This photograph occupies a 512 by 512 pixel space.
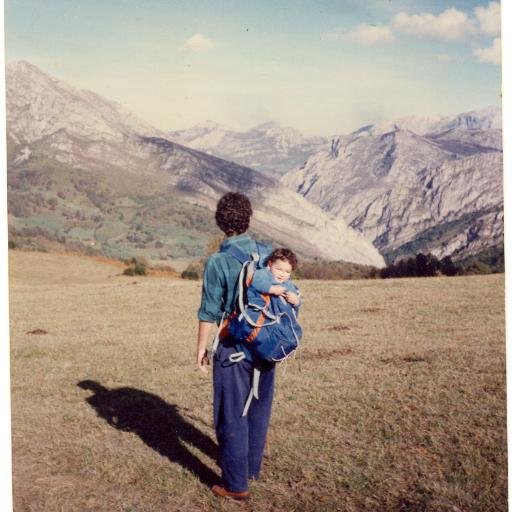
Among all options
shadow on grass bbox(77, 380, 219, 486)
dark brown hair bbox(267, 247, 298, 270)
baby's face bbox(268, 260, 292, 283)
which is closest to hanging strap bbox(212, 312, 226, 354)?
baby's face bbox(268, 260, 292, 283)

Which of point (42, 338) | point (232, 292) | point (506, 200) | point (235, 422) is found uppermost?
point (506, 200)

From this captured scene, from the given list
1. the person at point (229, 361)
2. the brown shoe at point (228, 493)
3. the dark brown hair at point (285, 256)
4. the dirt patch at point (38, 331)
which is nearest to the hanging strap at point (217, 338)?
the person at point (229, 361)

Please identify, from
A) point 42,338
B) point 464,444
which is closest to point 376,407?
point 464,444

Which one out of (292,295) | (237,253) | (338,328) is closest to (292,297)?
(292,295)

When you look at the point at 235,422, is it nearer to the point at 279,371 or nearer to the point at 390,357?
the point at 279,371

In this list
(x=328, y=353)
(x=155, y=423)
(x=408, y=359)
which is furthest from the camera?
(x=328, y=353)

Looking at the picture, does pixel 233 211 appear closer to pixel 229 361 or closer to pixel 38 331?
pixel 229 361
